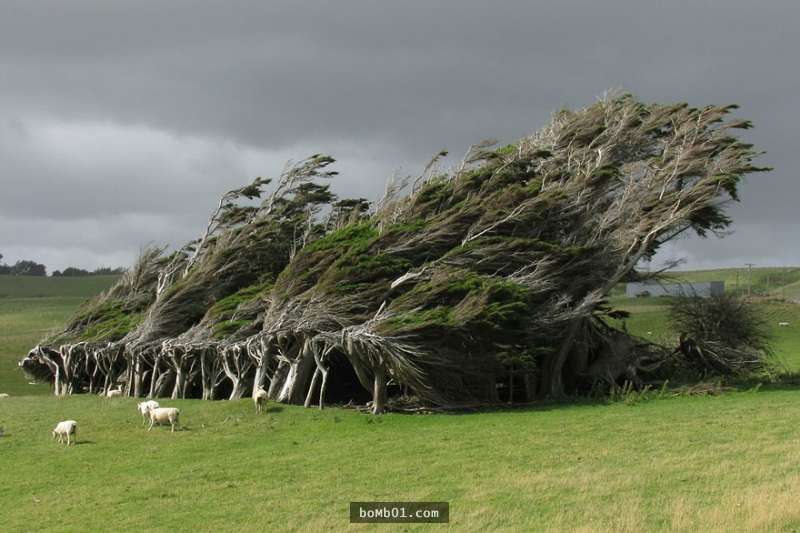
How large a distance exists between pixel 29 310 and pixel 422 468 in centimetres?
8818

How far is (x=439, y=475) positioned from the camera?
52.9 ft

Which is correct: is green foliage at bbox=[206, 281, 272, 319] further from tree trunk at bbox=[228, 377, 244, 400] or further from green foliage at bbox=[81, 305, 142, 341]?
green foliage at bbox=[81, 305, 142, 341]

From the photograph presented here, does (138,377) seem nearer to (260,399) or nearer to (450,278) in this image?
(260,399)

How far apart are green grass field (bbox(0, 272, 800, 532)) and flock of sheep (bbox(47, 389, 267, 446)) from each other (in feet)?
1.03

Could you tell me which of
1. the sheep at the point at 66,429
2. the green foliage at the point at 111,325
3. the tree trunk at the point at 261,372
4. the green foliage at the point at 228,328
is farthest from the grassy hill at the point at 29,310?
the sheep at the point at 66,429

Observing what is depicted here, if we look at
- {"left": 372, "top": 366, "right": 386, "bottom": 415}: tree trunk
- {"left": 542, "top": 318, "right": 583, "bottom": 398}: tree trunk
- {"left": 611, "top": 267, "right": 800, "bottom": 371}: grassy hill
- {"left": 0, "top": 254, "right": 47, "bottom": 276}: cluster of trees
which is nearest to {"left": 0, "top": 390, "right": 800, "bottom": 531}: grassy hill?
{"left": 372, "top": 366, "right": 386, "bottom": 415}: tree trunk

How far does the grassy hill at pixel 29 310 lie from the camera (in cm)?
4947

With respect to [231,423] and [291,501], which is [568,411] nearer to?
[231,423]

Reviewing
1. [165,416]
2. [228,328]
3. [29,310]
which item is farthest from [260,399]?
[29,310]

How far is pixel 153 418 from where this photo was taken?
23469 mm

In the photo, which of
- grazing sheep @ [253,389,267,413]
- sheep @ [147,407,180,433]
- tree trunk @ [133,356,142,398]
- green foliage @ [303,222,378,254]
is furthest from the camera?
tree trunk @ [133,356,142,398]

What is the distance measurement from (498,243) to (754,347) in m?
12.9

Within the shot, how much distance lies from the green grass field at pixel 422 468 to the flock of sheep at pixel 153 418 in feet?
1.03

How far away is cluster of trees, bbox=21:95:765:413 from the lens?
26.5 metres
